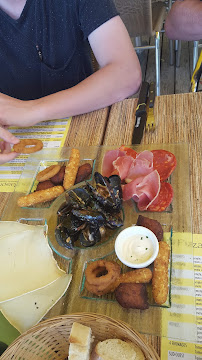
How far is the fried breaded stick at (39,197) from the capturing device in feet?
2.89

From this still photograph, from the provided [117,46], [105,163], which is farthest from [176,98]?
[105,163]

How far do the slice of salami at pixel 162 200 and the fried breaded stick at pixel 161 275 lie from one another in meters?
0.12

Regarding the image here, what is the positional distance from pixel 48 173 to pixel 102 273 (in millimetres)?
376

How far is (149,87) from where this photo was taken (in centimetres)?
110

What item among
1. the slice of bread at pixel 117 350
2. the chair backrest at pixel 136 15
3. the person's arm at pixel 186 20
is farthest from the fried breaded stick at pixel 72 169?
the chair backrest at pixel 136 15

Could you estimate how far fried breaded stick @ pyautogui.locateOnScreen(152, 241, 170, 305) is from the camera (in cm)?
64

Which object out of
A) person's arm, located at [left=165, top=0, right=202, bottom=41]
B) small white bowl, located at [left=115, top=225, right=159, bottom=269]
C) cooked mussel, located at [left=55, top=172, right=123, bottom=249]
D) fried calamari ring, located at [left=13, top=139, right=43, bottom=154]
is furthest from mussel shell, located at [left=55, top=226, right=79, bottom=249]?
person's arm, located at [left=165, top=0, right=202, bottom=41]

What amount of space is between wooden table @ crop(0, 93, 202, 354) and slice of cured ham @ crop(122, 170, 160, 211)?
0.13 meters

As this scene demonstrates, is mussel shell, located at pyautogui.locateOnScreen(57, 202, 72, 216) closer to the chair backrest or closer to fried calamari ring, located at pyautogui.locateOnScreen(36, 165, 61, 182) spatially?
fried calamari ring, located at pyautogui.locateOnScreen(36, 165, 61, 182)

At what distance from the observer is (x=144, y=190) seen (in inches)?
31.2

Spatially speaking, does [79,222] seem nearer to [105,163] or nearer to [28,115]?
[105,163]

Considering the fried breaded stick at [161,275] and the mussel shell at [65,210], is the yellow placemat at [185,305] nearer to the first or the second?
the fried breaded stick at [161,275]

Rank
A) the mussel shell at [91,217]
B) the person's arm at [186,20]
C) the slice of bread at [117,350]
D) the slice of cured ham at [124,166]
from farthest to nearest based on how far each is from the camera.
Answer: the person's arm at [186,20], the slice of cured ham at [124,166], the mussel shell at [91,217], the slice of bread at [117,350]

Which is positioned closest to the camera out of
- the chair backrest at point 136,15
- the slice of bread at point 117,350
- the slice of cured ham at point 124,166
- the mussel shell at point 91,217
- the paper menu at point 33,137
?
the slice of bread at point 117,350
